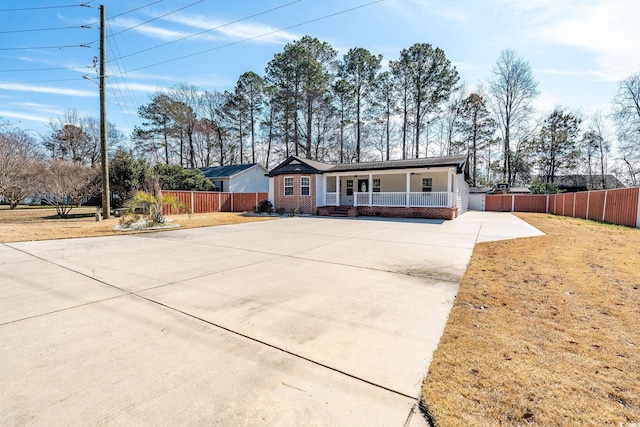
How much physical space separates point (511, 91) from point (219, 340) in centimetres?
3742

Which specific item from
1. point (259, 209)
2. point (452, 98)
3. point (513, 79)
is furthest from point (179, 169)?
point (513, 79)

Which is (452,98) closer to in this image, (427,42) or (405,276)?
(427,42)

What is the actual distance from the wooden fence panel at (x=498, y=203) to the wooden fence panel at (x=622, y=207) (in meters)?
12.0

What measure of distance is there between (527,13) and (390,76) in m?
21.8

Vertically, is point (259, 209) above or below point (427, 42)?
below

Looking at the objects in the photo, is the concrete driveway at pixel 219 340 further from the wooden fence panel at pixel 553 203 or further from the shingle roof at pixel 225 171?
the shingle roof at pixel 225 171

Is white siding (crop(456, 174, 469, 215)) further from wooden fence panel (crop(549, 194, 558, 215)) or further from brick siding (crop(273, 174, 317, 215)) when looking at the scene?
brick siding (crop(273, 174, 317, 215))

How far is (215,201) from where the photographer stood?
23.8 m

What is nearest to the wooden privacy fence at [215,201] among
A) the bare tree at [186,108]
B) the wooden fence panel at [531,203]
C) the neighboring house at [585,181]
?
the bare tree at [186,108]

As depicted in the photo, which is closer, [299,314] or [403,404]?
[403,404]

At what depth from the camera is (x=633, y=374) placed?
218 centimetres

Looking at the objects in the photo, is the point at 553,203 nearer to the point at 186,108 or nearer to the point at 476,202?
the point at 476,202

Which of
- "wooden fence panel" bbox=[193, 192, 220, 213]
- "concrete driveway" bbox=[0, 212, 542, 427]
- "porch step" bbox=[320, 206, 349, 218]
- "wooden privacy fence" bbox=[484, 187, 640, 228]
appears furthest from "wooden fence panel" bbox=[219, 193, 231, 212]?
"wooden privacy fence" bbox=[484, 187, 640, 228]

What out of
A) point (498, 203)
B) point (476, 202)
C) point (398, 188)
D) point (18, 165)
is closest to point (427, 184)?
point (398, 188)
